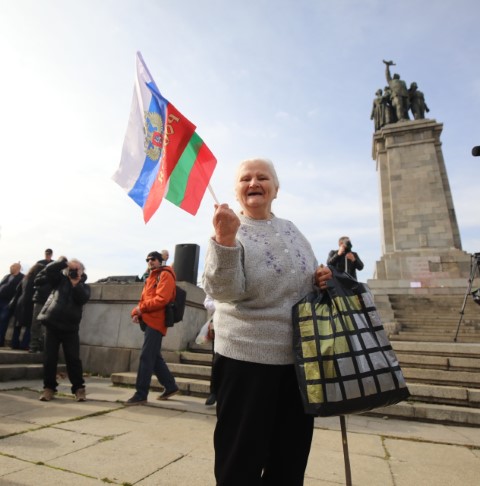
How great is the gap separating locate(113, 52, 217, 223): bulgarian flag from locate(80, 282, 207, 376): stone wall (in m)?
4.46

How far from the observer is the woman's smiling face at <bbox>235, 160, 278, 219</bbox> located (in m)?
1.70

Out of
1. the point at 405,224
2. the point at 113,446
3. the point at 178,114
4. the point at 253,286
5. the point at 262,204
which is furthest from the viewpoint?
the point at 405,224

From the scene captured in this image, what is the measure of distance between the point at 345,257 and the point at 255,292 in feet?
19.7

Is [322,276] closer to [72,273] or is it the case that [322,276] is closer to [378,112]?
[72,273]

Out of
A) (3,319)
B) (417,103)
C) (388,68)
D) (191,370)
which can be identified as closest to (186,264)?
(191,370)

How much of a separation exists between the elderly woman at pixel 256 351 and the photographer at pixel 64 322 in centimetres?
376

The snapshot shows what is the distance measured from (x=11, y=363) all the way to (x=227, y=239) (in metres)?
6.80

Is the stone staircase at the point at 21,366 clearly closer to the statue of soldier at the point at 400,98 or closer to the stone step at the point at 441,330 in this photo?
the stone step at the point at 441,330

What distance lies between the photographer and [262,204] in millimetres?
1696

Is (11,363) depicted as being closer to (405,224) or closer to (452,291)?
(452,291)

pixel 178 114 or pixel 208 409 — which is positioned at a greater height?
pixel 178 114

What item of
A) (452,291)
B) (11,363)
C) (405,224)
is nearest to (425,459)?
(11,363)

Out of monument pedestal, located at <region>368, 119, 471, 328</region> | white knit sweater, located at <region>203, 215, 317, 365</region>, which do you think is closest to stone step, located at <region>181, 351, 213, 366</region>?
white knit sweater, located at <region>203, 215, 317, 365</region>

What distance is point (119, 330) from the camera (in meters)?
7.11
